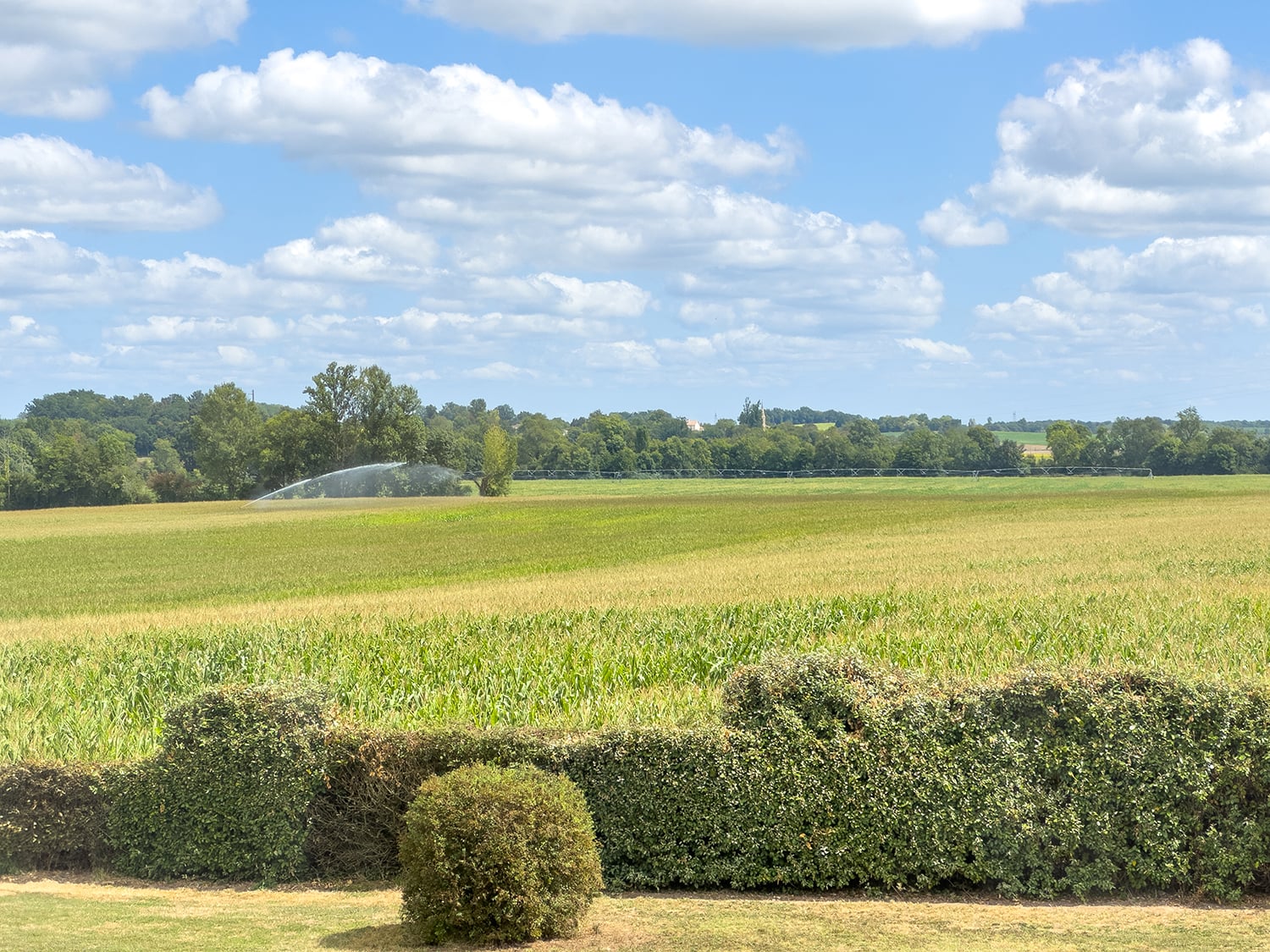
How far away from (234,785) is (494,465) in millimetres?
113303

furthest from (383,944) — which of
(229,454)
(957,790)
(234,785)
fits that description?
(229,454)

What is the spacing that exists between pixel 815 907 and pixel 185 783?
19.6ft

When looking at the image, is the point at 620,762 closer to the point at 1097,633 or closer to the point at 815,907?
the point at 815,907

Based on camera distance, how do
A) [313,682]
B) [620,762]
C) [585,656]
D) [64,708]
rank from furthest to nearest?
[585,656] → [64,708] → [313,682] → [620,762]

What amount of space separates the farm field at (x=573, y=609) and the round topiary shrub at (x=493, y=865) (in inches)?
120

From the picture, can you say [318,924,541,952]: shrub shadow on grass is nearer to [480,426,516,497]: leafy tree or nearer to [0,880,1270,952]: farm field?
[0,880,1270,952]: farm field

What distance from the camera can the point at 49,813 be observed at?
11836mm

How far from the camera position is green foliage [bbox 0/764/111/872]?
464 inches

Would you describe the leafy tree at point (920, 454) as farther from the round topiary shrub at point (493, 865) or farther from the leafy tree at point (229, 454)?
the round topiary shrub at point (493, 865)

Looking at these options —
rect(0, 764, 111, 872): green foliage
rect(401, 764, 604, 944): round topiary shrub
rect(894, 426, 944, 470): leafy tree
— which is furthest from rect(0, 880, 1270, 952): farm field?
rect(894, 426, 944, 470): leafy tree

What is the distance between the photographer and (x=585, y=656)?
763 inches

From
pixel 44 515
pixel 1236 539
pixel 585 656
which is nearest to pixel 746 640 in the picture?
pixel 585 656

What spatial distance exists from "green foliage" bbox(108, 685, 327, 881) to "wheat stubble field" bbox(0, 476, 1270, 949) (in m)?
0.57

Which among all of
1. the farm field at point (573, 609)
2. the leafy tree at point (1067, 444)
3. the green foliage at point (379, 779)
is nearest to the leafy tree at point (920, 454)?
the leafy tree at point (1067, 444)
